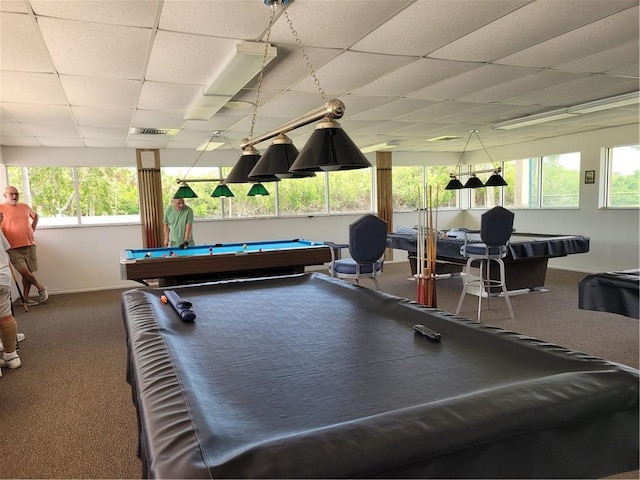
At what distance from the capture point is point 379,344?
181 centimetres

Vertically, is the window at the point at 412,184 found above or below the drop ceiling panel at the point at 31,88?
below

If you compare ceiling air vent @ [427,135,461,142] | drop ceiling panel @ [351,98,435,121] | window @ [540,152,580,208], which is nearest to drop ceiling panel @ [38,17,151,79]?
drop ceiling panel @ [351,98,435,121]

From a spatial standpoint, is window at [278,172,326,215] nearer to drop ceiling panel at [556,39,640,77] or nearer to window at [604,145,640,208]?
window at [604,145,640,208]

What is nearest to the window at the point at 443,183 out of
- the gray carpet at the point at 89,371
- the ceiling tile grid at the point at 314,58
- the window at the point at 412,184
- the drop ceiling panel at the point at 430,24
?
the window at the point at 412,184

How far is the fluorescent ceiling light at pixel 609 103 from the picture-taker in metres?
4.42

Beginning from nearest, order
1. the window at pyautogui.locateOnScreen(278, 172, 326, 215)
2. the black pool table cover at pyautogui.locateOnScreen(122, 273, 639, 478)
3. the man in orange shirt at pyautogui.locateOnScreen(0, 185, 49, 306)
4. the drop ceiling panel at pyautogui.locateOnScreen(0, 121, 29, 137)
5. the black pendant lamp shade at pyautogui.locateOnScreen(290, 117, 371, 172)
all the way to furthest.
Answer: the black pool table cover at pyautogui.locateOnScreen(122, 273, 639, 478) → the black pendant lamp shade at pyautogui.locateOnScreen(290, 117, 371, 172) → the drop ceiling panel at pyautogui.locateOnScreen(0, 121, 29, 137) → the man in orange shirt at pyautogui.locateOnScreen(0, 185, 49, 306) → the window at pyautogui.locateOnScreen(278, 172, 326, 215)

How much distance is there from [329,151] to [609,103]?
4.36 metres

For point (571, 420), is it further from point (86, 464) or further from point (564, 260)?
point (564, 260)

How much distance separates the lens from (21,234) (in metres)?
6.01

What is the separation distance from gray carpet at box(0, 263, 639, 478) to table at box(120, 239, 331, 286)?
0.81 m

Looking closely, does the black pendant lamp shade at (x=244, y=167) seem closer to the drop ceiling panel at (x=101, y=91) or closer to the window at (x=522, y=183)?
the drop ceiling panel at (x=101, y=91)

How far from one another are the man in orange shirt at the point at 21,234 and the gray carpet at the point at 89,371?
497 mm

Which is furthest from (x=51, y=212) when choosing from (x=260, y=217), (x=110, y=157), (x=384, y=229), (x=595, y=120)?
(x=595, y=120)

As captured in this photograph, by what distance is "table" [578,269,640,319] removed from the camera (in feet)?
9.02
